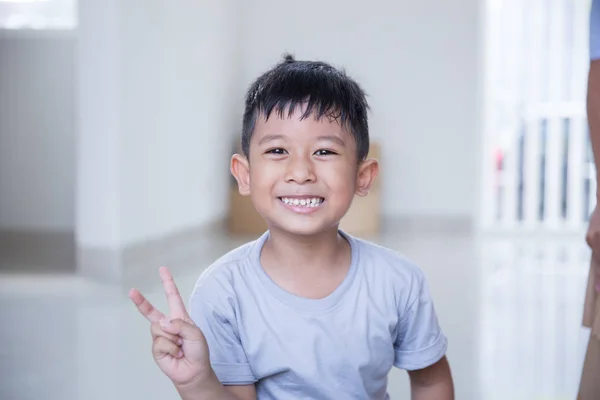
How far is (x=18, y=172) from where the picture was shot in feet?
20.3

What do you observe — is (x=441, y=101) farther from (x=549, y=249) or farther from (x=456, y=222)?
(x=549, y=249)

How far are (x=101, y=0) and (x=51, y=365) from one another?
2116 millimetres

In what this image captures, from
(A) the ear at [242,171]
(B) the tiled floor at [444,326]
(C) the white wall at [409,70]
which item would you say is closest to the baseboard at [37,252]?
(B) the tiled floor at [444,326]

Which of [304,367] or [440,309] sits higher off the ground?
[304,367]

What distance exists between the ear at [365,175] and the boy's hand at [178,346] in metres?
0.36

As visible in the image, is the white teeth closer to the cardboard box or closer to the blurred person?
the blurred person

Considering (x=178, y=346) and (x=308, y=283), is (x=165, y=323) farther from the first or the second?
(x=308, y=283)

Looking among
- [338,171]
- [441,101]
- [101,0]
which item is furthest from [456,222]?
[338,171]

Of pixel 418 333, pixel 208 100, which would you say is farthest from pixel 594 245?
pixel 208 100

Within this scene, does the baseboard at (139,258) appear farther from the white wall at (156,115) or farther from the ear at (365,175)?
the ear at (365,175)

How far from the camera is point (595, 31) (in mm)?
1283

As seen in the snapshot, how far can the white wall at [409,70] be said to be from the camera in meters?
6.74

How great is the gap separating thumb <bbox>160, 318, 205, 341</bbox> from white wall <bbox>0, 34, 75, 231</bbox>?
5285 millimetres

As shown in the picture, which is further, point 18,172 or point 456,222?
point 456,222
